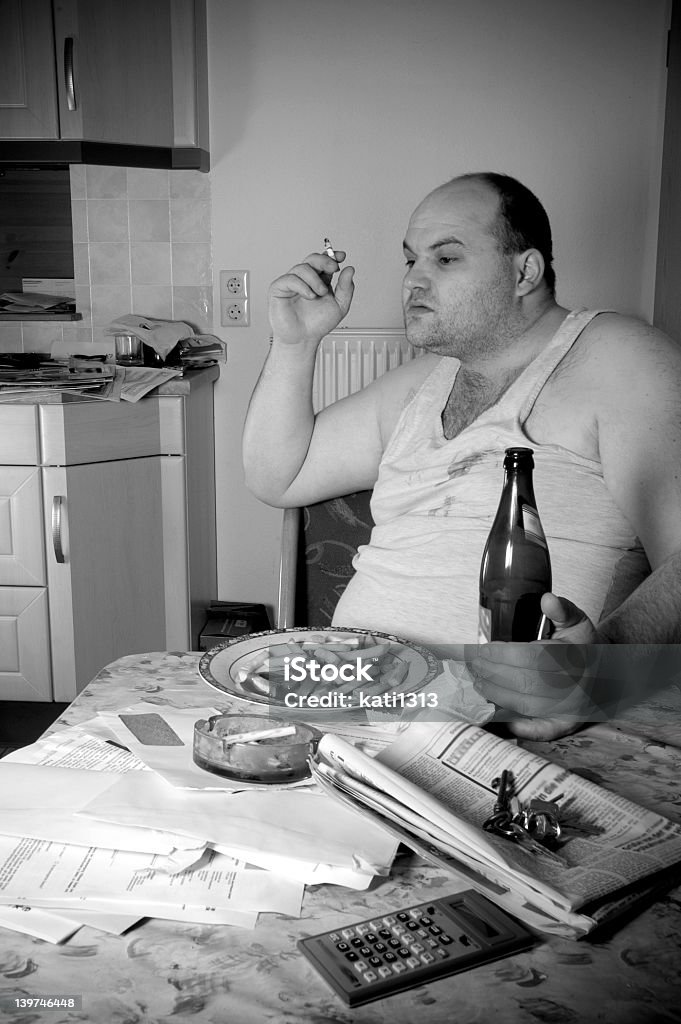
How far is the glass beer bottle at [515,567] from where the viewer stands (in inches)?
29.4

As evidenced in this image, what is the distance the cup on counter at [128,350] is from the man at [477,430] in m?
0.85

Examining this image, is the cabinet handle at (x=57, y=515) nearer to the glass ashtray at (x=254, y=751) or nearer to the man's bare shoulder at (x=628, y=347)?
the man's bare shoulder at (x=628, y=347)

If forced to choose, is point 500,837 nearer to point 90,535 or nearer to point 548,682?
point 548,682

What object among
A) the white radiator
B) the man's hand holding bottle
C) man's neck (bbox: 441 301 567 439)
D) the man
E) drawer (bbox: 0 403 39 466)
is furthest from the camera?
the white radiator

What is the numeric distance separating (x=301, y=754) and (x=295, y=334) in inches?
31.9

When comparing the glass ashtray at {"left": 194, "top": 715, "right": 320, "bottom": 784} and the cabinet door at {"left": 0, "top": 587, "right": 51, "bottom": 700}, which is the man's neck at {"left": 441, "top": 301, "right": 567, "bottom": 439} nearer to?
the glass ashtray at {"left": 194, "top": 715, "right": 320, "bottom": 784}

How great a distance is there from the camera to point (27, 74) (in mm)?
2002

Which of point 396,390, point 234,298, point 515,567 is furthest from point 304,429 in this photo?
point 234,298

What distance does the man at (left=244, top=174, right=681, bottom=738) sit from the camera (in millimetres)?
1109

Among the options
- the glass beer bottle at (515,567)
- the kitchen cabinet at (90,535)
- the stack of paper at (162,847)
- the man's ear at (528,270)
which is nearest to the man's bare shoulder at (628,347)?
the man's ear at (528,270)

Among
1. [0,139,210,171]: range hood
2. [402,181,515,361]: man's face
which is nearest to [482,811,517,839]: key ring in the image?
[402,181,515,361]: man's face

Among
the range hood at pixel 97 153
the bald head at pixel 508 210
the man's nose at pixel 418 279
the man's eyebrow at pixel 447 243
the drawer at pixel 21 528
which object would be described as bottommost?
the drawer at pixel 21 528

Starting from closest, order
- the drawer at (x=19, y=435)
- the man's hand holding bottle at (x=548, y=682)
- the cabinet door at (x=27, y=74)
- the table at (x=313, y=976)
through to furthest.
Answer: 1. the table at (x=313, y=976)
2. the man's hand holding bottle at (x=548, y=682)
3. the drawer at (x=19, y=435)
4. the cabinet door at (x=27, y=74)

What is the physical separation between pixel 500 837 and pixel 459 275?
91cm
